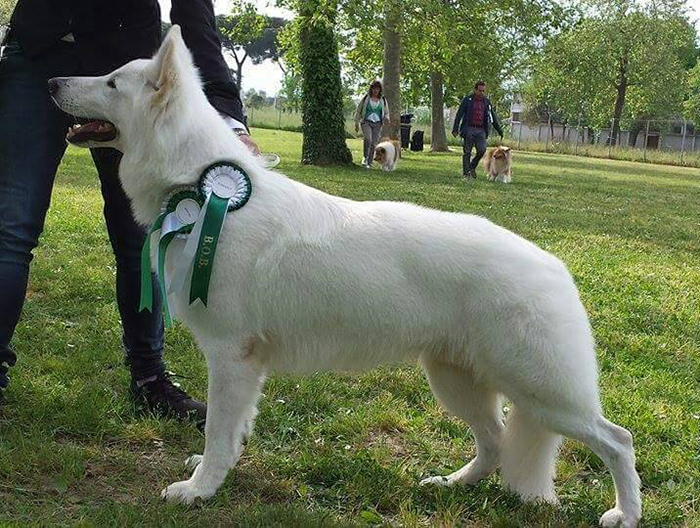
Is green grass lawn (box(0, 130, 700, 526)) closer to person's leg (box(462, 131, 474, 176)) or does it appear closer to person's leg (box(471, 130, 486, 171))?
person's leg (box(471, 130, 486, 171))

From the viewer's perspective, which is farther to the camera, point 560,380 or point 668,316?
point 668,316

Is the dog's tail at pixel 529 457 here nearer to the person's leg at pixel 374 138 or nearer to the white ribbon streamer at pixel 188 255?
the white ribbon streamer at pixel 188 255

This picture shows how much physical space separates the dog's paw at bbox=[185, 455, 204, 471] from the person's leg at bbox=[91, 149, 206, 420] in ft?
1.40

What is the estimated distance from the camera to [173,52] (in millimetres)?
2658

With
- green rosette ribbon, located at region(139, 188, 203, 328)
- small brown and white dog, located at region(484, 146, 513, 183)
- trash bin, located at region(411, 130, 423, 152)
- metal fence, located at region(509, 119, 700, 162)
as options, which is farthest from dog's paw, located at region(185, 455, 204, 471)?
metal fence, located at region(509, 119, 700, 162)

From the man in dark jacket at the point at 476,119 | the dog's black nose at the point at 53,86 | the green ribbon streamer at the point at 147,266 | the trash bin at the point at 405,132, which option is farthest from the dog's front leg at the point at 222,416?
the trash bin at the point at 405,132

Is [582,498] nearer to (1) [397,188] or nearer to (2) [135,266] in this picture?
(2) [135,266]

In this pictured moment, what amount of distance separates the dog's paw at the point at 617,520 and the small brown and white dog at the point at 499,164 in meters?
15.7

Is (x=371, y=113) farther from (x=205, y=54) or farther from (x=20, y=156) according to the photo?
(x=20, y=156)

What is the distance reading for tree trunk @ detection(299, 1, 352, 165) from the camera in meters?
18.6

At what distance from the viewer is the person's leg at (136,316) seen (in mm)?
3492

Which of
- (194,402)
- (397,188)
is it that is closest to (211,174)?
(194,402)

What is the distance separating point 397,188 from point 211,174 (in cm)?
1145

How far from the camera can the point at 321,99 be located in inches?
735
